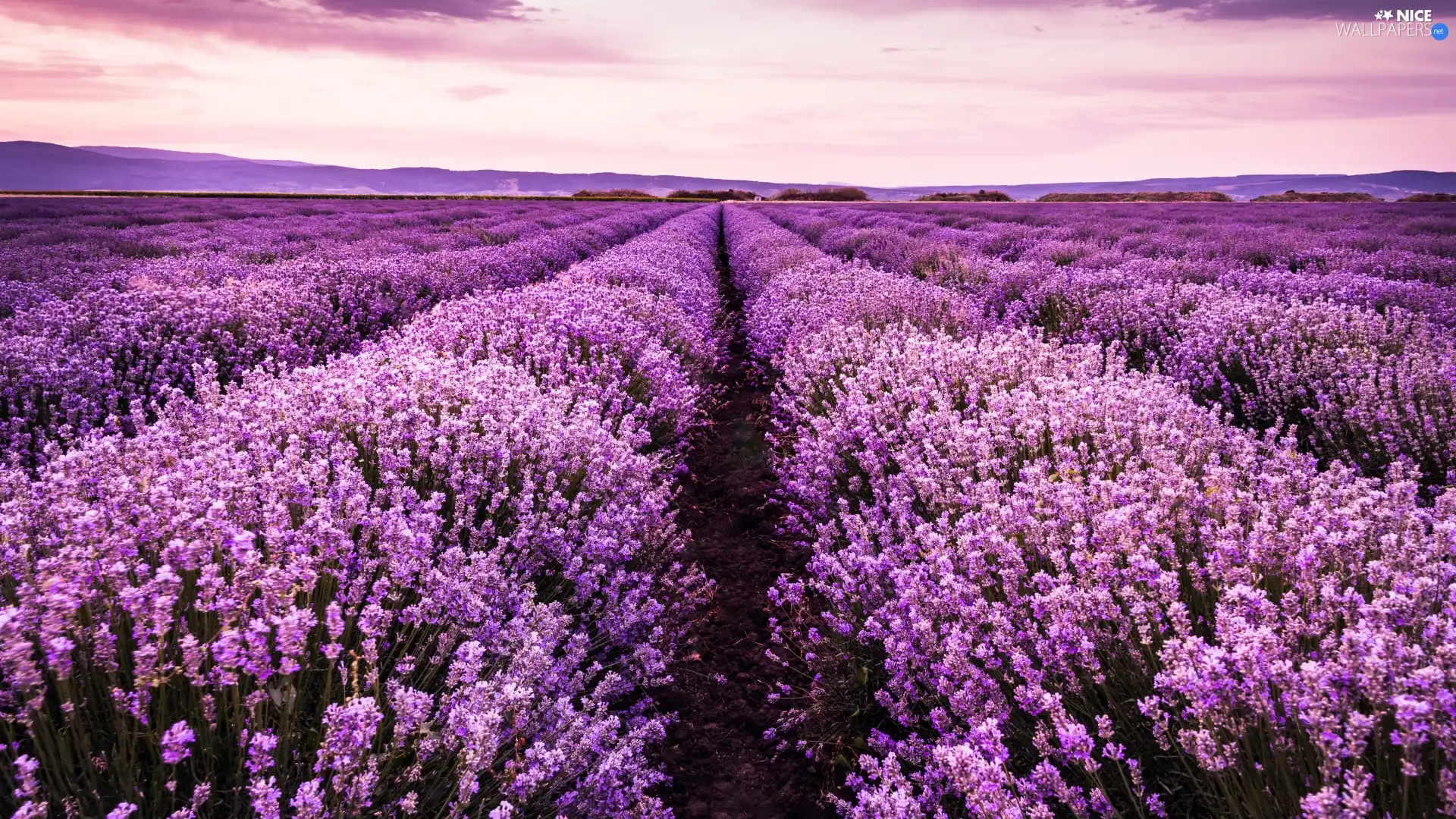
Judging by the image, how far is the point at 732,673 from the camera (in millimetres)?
3486

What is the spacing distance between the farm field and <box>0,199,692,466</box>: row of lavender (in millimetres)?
61

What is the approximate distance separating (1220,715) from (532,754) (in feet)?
4.97

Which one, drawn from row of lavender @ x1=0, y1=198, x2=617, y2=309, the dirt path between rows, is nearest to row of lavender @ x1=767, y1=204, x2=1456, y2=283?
the dirt path between rows

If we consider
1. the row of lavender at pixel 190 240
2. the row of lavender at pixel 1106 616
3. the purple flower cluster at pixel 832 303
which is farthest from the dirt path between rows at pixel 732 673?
the row of lavender at pixel 190 240

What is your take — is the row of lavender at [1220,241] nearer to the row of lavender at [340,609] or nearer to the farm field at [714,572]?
the farm field at [714,572]

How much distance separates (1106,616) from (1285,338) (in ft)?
14.5

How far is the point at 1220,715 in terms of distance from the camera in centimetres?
149

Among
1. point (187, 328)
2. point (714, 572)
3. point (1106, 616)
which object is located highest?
point (187, 328)

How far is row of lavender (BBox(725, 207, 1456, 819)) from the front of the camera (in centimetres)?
141

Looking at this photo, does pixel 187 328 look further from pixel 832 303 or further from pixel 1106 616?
pixel 1106 616

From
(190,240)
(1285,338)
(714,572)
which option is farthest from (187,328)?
(190,240)

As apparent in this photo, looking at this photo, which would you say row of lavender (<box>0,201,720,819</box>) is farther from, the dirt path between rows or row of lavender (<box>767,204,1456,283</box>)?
row of lavender (<box>767,204,1456,283</box>)

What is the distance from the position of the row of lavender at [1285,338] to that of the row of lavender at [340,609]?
3257 mm

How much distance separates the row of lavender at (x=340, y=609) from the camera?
57.7 inches
